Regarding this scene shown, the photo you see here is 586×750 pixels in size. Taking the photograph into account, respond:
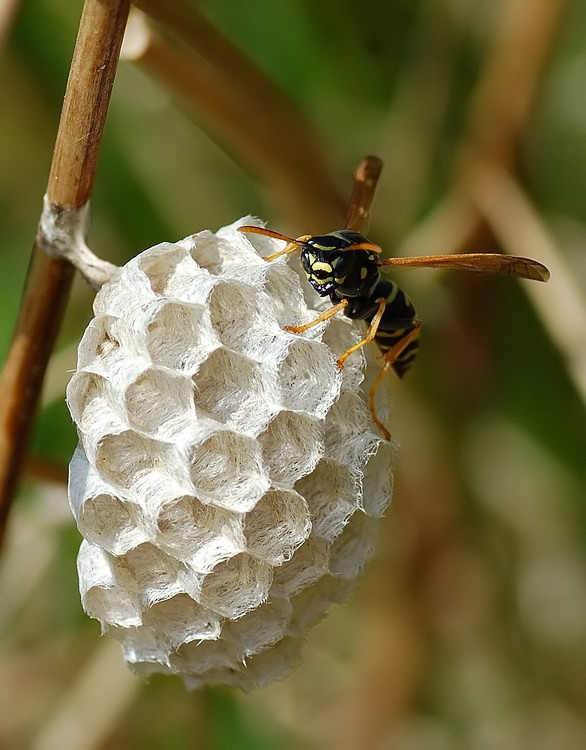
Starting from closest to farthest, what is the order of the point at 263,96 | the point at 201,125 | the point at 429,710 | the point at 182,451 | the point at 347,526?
the point at 182,451
the point at 347,526
the point at 263,96
the point at 201,125
the point at 429,710

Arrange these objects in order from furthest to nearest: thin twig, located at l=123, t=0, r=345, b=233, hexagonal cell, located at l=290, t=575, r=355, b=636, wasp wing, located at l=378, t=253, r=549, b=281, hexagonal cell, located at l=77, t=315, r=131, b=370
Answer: thin twig, located at l=123, t=0, r=345, b=233 < wasp wing, located at l=378, t=253, r=549, b=281 < hexagonal cell, located at l=290, t=575, r=355, b=636 < hexagonal cell, located at l=77, t=315, r=131, b=370

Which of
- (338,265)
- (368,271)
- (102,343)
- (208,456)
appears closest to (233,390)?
(208,456)

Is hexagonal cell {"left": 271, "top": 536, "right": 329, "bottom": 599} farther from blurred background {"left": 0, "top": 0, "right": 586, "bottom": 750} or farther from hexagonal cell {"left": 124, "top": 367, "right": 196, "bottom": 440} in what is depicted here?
blurred background {"left": 0, "top": 0, "right": 586, "bottom": 750}

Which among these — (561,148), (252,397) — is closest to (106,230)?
(561,148)

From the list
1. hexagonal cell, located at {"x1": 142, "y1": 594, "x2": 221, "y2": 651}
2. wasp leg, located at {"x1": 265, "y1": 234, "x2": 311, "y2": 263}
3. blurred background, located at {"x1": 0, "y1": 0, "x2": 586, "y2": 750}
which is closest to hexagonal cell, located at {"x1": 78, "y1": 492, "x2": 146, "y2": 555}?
hexagonal cell, located at {"x1": 142, "y1": 594, "x2": 221, "y2": 651}

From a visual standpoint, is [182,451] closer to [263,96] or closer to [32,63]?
[263,96]

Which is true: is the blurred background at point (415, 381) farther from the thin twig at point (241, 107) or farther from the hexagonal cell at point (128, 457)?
the hexagonal cell at point (128, 457)

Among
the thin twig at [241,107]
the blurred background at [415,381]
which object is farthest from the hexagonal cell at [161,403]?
the blurred background at [415,381]
